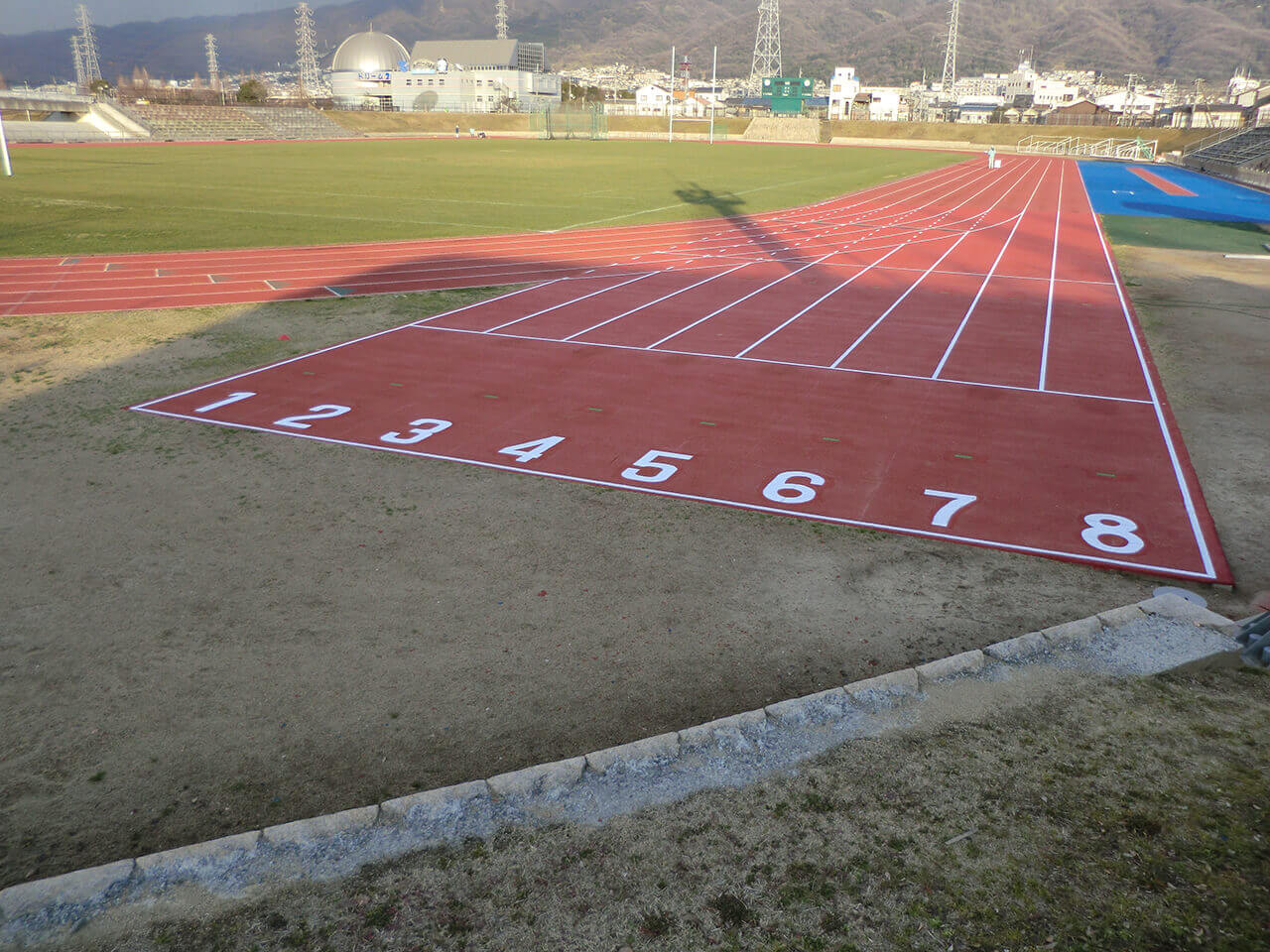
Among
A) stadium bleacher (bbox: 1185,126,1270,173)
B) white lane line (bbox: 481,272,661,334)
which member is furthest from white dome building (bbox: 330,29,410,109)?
white lane line (bbox: 481,272,661,334)

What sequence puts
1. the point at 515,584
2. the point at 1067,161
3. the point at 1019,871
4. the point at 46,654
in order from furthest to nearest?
1. the point at 1067,161
2. the point at 515,584
3. the point at 46,654
4. the point at 1019,871

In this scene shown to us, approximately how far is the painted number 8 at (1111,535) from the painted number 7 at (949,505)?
0.88 metres

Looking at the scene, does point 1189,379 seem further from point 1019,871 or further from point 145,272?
point 145,272

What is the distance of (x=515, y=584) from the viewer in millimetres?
5957

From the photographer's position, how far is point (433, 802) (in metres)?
3.88

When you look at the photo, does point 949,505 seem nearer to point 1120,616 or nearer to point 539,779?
point 1120,616

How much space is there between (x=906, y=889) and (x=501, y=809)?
169 centimetres

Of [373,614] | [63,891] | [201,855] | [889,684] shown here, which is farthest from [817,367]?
[63,891]

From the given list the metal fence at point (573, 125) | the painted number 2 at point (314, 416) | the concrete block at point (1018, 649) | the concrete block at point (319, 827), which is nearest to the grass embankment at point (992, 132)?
the metal fence at point (573, 125)

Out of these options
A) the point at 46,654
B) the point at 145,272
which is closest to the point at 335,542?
the point at 46,654

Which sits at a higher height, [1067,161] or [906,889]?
[1067,161]

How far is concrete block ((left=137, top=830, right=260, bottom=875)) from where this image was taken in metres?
3.53

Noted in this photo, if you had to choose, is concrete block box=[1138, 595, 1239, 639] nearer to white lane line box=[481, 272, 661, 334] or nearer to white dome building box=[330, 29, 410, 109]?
white lane line box=[481, 272, 661, 334]

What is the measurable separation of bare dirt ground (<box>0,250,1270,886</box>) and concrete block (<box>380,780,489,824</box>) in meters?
0.25
